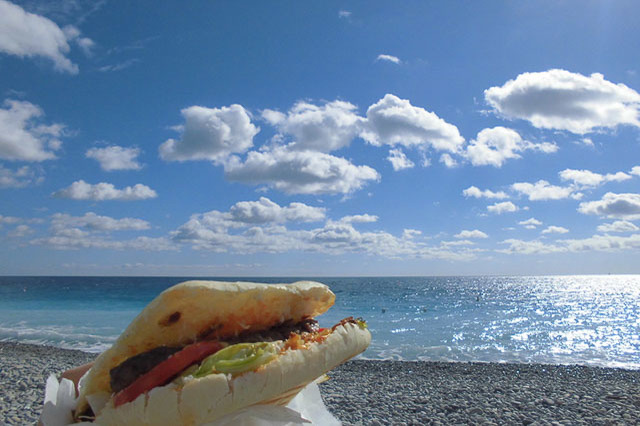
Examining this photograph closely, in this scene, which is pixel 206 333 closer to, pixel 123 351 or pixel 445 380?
pixel 123 351

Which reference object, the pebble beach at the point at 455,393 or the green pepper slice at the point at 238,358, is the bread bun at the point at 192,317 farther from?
the pebble beach at the point at 455,393

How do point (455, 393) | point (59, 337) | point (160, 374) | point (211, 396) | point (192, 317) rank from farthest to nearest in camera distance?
point (59, 337) → point (455, 393) → point (192, 317) → point (160, 374) → point (211, 396)

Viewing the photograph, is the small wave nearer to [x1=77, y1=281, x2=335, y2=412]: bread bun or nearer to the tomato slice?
[x1=77, y1=281, x2=335, y2=412]: bread bun

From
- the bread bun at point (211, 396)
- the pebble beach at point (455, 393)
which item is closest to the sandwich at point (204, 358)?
the bread bun at point (211, 396)

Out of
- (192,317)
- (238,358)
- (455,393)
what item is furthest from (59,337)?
(238,358)

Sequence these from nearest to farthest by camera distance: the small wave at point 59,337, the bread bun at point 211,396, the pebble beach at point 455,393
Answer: the bread bun at point 211,396, the pebble beach at point 455,393, the small wave at point 59,337

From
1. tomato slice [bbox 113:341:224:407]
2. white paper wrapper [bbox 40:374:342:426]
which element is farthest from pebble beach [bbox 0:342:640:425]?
tomato slice [bbox 113:341:224:407]

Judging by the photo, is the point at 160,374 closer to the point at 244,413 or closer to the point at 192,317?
the point at 192,317
